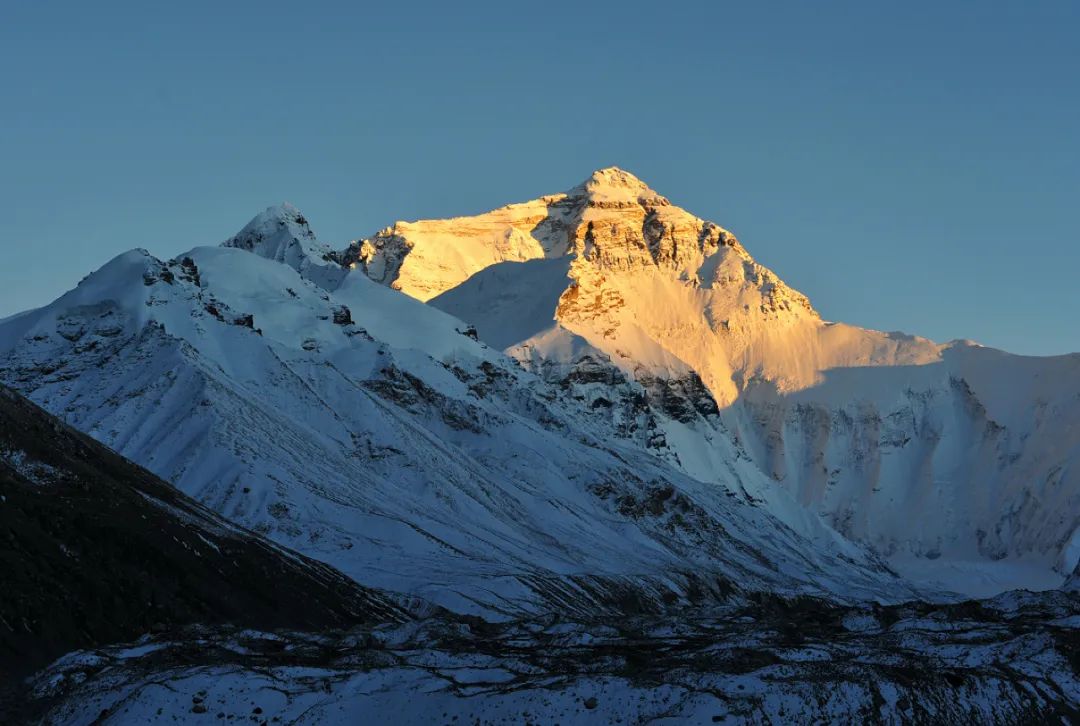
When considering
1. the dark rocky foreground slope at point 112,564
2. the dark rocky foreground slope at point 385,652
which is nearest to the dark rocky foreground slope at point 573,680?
the dark rocky foreground slope at point 385,652

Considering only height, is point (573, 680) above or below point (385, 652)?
above

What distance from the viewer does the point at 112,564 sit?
420ft

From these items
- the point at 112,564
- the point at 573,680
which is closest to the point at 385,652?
the point at 573,680

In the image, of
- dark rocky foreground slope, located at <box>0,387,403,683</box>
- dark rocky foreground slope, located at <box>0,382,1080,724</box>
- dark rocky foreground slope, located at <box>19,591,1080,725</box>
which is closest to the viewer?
dark rocky foreground slope, located at <box>19,591,1080,725</box>

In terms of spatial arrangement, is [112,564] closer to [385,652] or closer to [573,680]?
[385,652]

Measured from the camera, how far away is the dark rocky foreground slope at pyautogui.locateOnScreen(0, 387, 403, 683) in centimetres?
11150

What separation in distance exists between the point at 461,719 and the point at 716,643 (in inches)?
1144

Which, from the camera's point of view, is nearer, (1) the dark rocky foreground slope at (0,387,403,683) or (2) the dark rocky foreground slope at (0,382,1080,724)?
(2) the dark rocky foreground slope at (0,382,1080,724)

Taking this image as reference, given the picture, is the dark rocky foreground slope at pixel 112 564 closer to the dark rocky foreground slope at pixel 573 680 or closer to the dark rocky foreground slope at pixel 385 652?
the dark rocky foreground slope at pixel 385 652

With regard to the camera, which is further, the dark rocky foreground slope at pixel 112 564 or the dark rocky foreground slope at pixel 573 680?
the dark rocky foreground slope at pixel 112 564

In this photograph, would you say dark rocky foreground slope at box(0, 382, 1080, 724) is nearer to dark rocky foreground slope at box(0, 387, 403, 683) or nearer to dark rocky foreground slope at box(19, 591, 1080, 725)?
dark rocky foreground slope at box(19, 591, 1080, 725)

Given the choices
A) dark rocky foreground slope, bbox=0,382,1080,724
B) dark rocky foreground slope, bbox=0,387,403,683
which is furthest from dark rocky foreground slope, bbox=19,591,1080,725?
dark rocky foreground slope, bbox=0,387,403,683

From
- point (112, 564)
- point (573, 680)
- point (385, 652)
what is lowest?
point (385, 652)

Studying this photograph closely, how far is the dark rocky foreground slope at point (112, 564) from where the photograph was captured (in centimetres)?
11150
